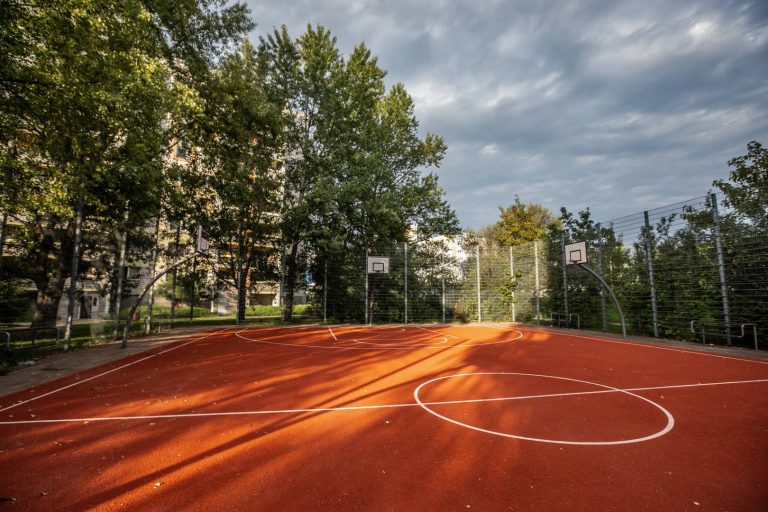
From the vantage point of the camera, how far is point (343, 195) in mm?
17391

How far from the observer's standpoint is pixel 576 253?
43.5 ft

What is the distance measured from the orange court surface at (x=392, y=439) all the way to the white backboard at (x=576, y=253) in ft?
19.6

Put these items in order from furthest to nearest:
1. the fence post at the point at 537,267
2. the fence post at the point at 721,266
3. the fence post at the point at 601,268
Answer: the fence post at the point at 537,267, the fence post at the point at 601,268, the fence post at the point at 721,266

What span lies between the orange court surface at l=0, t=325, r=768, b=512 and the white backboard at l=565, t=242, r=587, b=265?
19.6 ft

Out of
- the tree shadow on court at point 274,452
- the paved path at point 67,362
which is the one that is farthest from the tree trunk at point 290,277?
the tree shadow on court at point 274,452

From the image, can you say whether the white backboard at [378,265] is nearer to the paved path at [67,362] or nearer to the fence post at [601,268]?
the paved path at [67,362]

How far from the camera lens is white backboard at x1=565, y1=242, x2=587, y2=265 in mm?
12827

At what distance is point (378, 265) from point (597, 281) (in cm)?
975

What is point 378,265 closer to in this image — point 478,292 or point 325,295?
point 325,295

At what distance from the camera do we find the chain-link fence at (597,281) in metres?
9.46

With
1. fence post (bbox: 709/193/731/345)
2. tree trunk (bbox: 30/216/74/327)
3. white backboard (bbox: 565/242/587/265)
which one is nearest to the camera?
fence post (bbox: 709/193/731/345)

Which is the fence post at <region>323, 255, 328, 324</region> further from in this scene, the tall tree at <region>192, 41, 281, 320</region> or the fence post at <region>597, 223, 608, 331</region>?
the fence post at <region>597, 223, 608, 331</region>

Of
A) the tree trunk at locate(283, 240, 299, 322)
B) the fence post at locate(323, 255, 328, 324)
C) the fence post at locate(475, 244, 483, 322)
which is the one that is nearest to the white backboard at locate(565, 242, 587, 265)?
the fence post at locate(475, 244, 483, 322)

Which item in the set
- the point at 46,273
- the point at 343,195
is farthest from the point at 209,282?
the point at 343,195
